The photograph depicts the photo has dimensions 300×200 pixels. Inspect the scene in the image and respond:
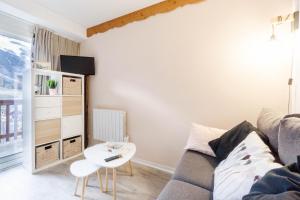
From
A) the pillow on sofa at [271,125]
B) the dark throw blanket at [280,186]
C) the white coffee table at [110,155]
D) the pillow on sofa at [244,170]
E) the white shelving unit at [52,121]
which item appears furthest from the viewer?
the white shelving unit at [52,121]

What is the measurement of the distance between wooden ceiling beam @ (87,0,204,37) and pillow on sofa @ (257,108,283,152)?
157 cm

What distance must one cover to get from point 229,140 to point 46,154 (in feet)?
7.80

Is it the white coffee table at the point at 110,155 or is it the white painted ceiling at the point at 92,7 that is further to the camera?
the white painted ceiling at the point at 92,7

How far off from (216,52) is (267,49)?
506mm

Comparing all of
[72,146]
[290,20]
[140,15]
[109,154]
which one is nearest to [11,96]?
[72,146]

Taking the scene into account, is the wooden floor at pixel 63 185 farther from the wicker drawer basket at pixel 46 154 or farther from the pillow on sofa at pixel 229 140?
the pillow on sofa at pixel 229 140

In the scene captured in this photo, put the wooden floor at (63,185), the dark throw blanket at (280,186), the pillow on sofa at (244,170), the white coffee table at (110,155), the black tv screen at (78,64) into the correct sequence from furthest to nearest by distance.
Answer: the black tv screen at (78,64) → the wooden floor at (63,185) → the white coffee table at (110,155) → the pillow on sofa at (244,170) → the dark throw blanket at (280,186)

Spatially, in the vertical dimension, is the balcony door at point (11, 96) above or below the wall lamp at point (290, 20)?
below

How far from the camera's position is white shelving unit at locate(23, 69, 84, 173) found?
2256 millimetres

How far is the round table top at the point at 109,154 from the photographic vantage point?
159 cm

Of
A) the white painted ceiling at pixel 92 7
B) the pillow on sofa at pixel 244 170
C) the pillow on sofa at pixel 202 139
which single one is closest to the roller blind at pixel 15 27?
the white painted ceiling at pixel 92 7

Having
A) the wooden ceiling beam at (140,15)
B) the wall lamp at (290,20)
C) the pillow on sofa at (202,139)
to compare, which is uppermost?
the wooden ceiling beam at (140,15)

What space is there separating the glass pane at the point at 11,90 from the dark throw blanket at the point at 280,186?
122 inches

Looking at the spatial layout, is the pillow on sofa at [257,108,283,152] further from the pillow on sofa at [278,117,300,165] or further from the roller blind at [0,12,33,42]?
the roller blind at [0,12,33,42]
